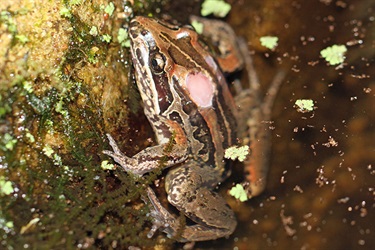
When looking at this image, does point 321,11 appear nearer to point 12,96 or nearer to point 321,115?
point 321,115

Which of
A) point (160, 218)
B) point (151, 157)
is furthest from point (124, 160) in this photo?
point (160, 218)

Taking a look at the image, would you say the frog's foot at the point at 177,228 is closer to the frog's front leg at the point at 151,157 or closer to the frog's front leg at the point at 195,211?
the frog's front leg at the point at 195,211

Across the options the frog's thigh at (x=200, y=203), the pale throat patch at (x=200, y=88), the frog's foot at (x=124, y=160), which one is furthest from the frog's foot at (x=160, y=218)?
the pale throat patch at (x=200, y=88)

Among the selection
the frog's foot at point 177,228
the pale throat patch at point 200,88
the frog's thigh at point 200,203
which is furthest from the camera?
the pale throat patch at point 200,88

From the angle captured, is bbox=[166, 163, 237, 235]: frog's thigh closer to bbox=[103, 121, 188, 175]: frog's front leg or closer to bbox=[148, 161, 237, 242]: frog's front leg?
bbox=[148, 161, 237, 242]: frog's front leg

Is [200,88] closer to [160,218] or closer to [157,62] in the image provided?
[157,62]

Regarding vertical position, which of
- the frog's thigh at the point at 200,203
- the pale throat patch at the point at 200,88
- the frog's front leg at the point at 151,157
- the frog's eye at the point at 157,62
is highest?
the frog's eye at the point at 157,62

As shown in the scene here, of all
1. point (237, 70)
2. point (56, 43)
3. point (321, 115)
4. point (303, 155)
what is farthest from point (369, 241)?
point (56, 43)
